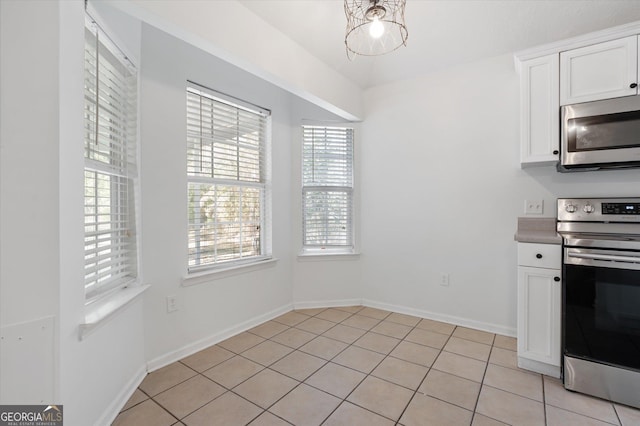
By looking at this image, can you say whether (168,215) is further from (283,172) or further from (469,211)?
(469,211)

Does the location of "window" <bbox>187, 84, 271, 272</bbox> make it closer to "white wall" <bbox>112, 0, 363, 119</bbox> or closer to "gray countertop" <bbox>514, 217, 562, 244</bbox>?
"white wall" <bbox>112, 0, 363, 119</bbox>

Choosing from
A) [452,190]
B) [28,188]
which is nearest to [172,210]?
[28,188]

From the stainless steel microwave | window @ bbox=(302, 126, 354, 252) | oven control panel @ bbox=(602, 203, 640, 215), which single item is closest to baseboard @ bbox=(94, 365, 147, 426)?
window @ bbox=(302, 126, 354, 252)

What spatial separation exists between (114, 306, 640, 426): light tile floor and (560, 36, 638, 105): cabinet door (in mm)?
1958

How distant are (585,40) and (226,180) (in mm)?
2894

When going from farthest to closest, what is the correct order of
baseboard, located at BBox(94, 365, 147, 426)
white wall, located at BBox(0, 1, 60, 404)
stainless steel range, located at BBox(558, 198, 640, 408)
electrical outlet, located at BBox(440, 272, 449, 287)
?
electrical outlet, located at BBox(440, 272, 449, 287), stainless steel range, located at BBox(558, 198, 640, 408), baseboard, located at BBox(94, 365, 147, 426), white wall, located at BBox(0, 1, 60, 404)

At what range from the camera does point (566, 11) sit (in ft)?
7.22

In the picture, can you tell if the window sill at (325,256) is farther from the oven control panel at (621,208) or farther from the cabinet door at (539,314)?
the oven control panel at (621,208)

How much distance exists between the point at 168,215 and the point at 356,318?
2069 millimetres

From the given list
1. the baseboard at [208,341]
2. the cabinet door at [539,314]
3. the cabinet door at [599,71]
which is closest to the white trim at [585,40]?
the cabinet door at [599,71]

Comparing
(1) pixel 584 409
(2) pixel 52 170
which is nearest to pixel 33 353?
(2) pixel 52 170

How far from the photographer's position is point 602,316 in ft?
5.84

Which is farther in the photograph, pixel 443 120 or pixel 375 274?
pixel 375 274

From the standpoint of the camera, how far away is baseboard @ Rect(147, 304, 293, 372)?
2168 millimetres
